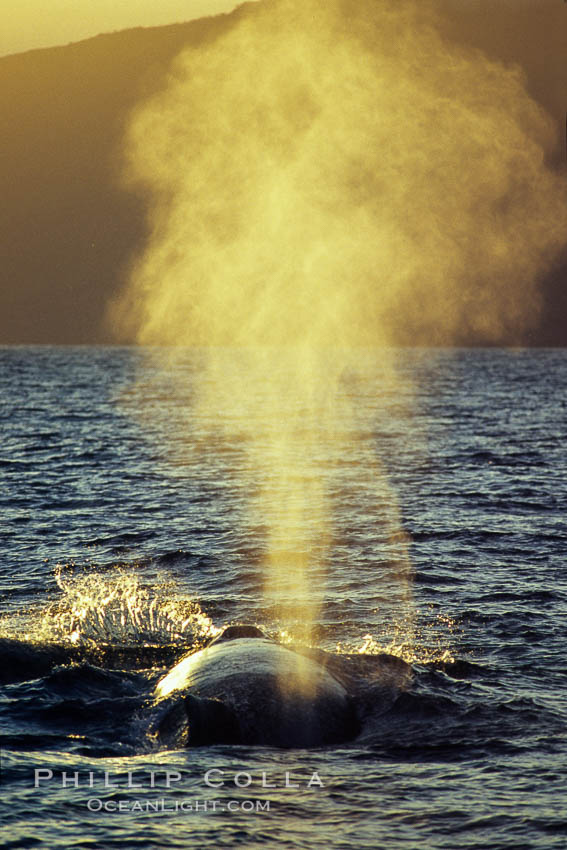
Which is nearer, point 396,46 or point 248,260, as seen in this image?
point 248,260

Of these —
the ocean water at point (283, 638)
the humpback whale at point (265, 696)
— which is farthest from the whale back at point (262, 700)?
the ocean water at point (283, 638)

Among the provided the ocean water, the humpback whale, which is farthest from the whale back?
the ocean water

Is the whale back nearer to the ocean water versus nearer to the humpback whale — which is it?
the humpback whale

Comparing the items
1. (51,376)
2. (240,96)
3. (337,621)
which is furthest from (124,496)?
(240,96)

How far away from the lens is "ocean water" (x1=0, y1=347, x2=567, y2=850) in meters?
10.5

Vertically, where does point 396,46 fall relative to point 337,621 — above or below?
above

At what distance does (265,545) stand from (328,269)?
154m

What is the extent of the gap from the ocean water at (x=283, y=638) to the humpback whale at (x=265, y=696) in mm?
287

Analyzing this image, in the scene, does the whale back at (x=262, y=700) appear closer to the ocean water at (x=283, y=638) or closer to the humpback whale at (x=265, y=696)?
the humpback whale at (x=265, y=696)

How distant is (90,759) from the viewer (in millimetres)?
11844

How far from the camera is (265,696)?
41.4 ft

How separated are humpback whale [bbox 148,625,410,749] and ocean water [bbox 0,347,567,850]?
287mm

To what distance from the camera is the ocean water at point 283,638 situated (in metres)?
10.5

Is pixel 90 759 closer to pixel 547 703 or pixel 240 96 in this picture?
pixel 547 703
